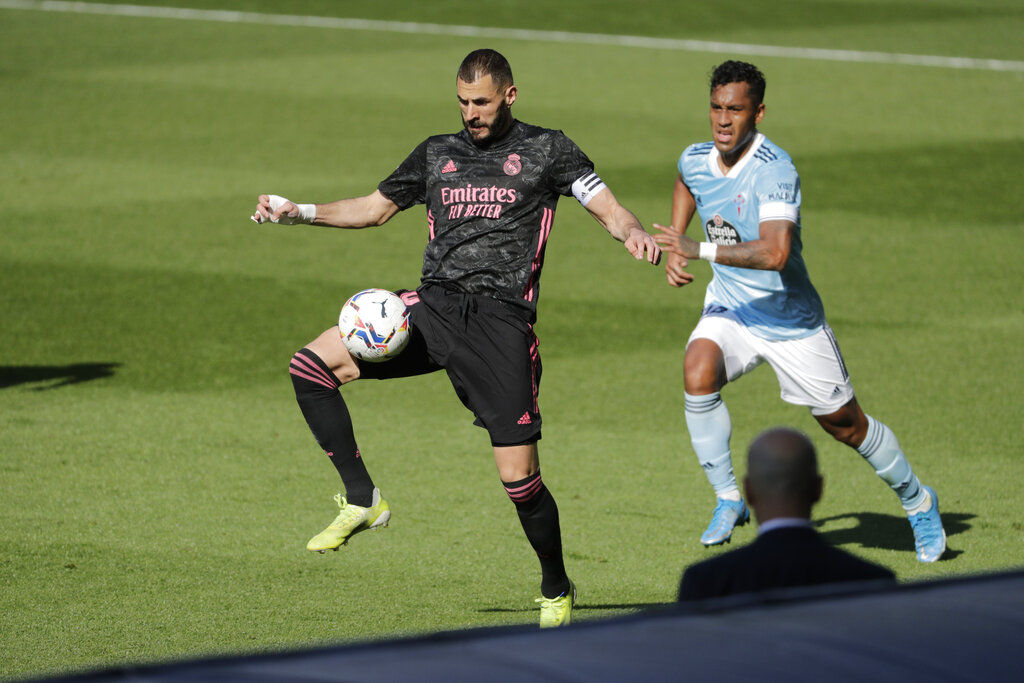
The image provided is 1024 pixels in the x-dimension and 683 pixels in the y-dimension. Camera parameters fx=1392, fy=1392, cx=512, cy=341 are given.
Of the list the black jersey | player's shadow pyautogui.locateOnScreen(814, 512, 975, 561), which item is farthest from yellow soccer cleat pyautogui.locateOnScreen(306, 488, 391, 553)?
player's shadow pyautogui.locateOnScreen(814, 512, 975, 561)

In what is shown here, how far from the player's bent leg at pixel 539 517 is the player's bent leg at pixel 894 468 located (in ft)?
6.32

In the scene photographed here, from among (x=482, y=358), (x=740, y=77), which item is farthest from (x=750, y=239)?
(x=482, y=358)

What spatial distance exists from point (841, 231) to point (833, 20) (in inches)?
594

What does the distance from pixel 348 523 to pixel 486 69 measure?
218cm

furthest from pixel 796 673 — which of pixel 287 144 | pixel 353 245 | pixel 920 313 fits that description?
pixel 287 144

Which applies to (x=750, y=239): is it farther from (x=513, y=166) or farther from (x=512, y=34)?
(x=512, y=34)

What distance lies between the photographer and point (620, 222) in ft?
20.5

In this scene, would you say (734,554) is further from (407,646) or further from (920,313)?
(920,313)

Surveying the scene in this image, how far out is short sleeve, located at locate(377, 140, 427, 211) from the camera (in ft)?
21.8

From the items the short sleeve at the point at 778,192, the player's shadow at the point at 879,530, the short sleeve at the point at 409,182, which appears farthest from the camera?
the player's shadow at the point at 879,530

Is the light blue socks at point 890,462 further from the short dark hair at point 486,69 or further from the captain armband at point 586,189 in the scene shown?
the short dark hair at point 486,69

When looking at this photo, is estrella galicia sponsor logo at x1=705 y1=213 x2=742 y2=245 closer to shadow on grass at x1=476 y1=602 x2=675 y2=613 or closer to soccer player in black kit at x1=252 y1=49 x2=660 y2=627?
soccer player in black kit at x1=252 y1=49 x2=660 y2=627

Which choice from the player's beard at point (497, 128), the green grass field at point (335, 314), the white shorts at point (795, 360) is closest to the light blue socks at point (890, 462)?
the white shorts at point (795, 360)

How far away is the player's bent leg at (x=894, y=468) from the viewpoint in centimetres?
733
